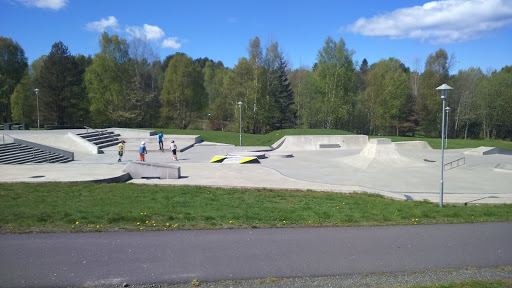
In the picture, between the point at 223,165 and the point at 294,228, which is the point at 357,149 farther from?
the point at 294,228

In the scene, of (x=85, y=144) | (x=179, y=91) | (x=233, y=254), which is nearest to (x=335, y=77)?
(x=179, y=91)

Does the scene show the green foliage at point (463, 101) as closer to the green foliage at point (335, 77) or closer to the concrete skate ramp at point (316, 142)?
the green foliage at point (335, 77)

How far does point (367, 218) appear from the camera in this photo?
379 inches

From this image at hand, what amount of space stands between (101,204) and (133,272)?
4920 mm

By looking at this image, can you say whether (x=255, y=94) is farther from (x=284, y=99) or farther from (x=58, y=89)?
(x=58, y=89)

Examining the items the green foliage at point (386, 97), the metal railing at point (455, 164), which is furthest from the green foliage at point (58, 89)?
the green foliage at point (386, 97)

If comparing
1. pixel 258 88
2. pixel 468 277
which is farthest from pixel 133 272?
pixel 258 88

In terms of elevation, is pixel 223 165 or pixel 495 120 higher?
pixel 495 120

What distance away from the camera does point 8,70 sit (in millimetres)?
52594

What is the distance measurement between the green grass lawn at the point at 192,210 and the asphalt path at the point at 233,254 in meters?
0.62

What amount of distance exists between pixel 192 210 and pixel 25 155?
17.2m

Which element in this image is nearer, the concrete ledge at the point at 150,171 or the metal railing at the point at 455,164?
the concrete ledge at the point at 150,171

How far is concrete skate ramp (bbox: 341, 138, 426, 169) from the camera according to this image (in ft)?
72.0

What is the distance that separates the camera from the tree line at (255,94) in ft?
153
